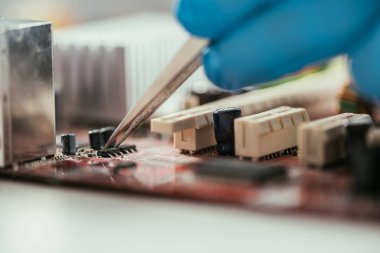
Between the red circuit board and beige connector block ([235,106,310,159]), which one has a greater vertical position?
beige connector block ([235,106,310,159])

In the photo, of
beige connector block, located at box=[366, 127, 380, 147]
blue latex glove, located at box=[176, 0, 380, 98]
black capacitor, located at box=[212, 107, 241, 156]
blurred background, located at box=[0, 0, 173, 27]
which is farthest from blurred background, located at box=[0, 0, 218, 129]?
beige connector block, located at box=[366, 127, 380, 147]

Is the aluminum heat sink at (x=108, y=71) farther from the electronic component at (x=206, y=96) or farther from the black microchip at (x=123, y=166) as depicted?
the black microchip at (x=123, y=166)

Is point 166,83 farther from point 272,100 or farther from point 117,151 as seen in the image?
point 272,100

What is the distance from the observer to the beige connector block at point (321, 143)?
3.99ft

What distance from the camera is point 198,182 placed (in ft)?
3.81

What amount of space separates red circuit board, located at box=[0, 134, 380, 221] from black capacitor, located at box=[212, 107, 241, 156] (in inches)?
1.3

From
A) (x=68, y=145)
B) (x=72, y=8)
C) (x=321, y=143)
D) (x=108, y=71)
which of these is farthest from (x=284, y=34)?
(x=72, y=8)

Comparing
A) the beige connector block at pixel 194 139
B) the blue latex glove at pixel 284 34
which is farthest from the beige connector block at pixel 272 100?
the blue latex glove at pixel 284 34

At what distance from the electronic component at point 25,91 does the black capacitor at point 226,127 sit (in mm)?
252

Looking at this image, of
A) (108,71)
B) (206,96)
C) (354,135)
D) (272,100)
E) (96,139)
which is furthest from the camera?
(108,71)

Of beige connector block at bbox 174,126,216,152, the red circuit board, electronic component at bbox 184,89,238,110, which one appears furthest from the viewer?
electronic component at bbox 184,89,238,110

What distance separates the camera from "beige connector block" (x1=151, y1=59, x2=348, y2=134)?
1.34 meters

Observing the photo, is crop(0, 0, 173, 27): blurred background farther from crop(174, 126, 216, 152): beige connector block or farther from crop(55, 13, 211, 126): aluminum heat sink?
crop(174, 126, 216, 152): beige connector block

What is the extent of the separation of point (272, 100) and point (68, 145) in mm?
375
